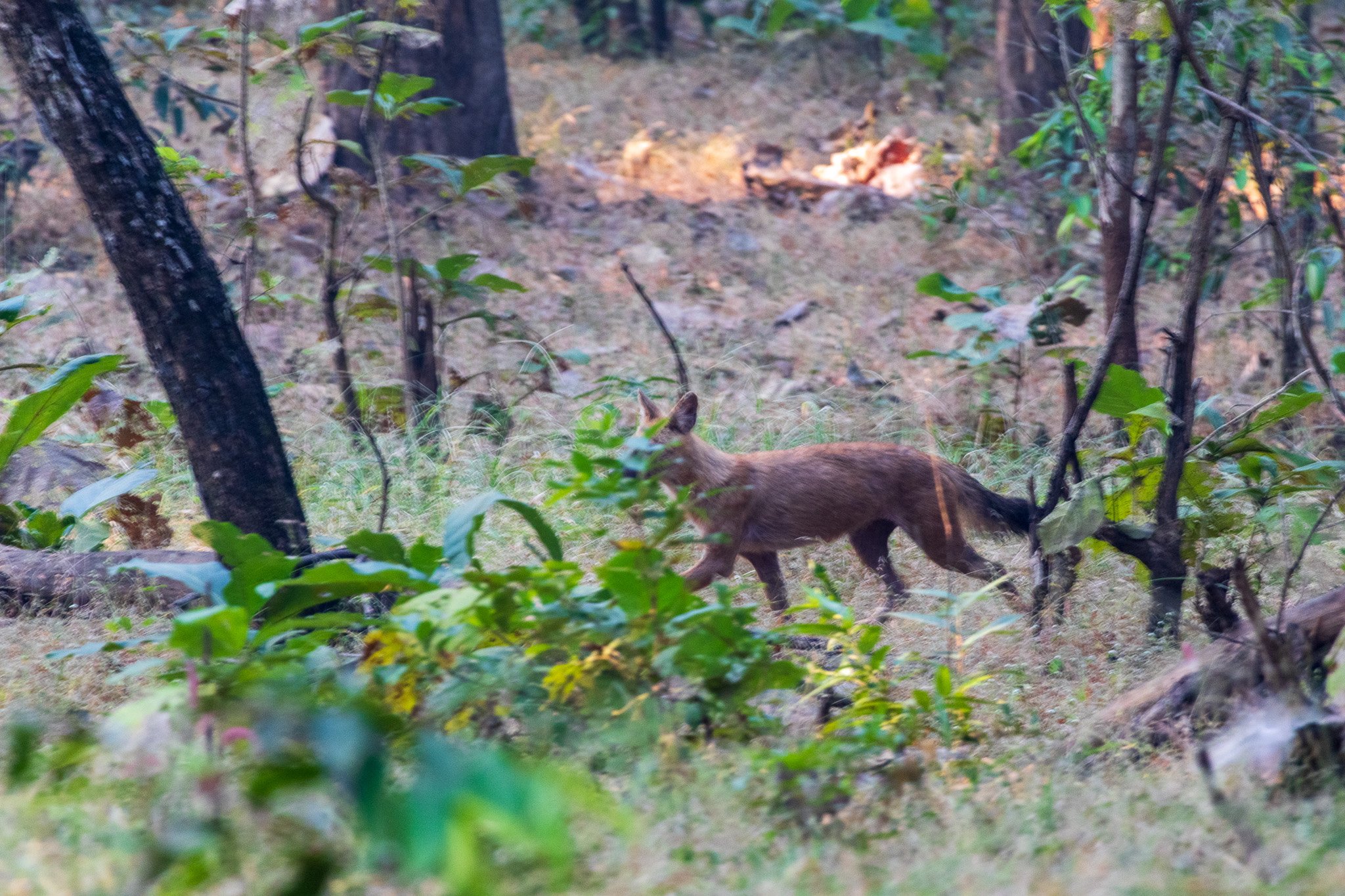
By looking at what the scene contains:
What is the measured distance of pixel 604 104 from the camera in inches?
514

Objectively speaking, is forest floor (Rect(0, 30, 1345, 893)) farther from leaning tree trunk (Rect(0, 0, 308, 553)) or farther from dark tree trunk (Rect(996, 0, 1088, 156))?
leaning tree trunk (Rect(0, 0, 308, 553))

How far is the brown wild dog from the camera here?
18.2 ft

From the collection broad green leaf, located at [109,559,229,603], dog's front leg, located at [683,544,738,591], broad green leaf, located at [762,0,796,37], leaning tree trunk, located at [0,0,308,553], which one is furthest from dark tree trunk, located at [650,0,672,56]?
broad green leaf, located at [109,559,229,603]

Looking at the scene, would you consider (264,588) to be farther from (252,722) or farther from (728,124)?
(728,124)

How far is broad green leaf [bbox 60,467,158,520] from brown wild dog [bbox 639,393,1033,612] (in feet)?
6.83

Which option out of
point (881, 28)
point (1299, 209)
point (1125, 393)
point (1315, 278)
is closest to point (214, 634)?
point (1125, 393)

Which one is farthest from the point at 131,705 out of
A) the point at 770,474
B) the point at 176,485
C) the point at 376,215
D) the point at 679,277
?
the point at 376,215

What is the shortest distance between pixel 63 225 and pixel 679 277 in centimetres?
501

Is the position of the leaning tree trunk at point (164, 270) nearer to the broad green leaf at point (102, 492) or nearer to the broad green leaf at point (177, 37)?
the broad green leaf at point (102, 492)

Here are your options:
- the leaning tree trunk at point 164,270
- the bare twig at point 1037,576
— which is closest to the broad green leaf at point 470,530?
the leaning tree trunk at point 164,270

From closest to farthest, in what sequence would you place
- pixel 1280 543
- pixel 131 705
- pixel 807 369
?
pixel 131 705 → pixel 1280 543 → pixel 807 369

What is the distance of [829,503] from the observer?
18.4 feet

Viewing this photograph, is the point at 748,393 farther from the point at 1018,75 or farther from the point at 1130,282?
the point at 1018,75

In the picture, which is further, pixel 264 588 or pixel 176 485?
pixel 176 485
